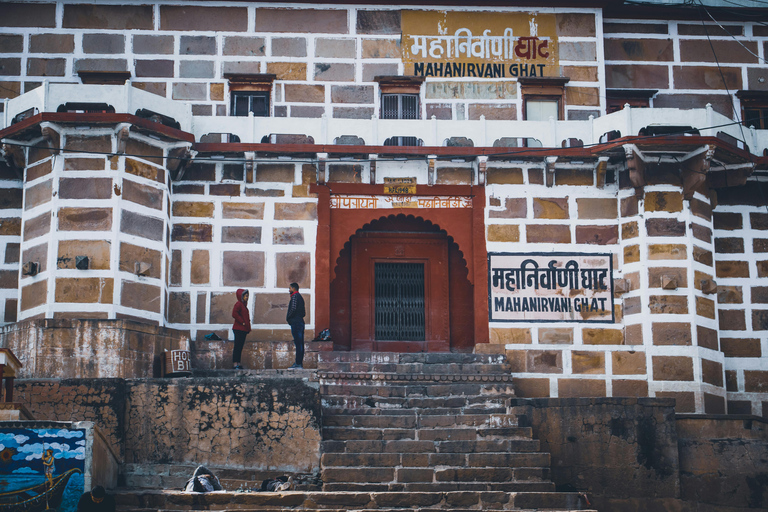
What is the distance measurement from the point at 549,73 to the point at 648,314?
5.57 metres

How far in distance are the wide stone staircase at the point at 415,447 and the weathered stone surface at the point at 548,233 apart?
309 cm

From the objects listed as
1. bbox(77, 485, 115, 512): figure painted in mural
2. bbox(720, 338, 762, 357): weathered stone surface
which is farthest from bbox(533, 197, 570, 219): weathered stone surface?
bbox(77, 485, 115, 512): figure painted in mural

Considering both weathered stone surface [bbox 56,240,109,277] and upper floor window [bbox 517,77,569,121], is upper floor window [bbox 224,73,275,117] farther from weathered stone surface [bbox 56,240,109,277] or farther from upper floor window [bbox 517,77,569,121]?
upper floor window [bbox 517,77,569,121]

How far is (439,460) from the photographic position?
47.5 ft

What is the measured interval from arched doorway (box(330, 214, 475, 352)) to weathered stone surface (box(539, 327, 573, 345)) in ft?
5.13

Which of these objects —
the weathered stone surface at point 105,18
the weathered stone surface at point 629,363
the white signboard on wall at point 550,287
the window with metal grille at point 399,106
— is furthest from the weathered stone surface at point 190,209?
the weathered stone surface at point 629,363

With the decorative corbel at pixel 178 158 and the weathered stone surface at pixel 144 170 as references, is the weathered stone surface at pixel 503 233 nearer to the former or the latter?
the decorative corbel at pixel 178 158

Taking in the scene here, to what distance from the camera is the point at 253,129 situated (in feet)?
64.4

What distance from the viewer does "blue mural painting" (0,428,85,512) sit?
42.0ft

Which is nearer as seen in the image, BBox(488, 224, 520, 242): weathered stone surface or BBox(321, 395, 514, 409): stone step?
BBox(321, 395, 514, 409): stone step

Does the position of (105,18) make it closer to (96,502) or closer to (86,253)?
(86,253)

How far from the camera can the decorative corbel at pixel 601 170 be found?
1969 cm

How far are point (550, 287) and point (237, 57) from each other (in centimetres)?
797

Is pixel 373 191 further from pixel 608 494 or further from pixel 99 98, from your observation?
pixel 608 494
